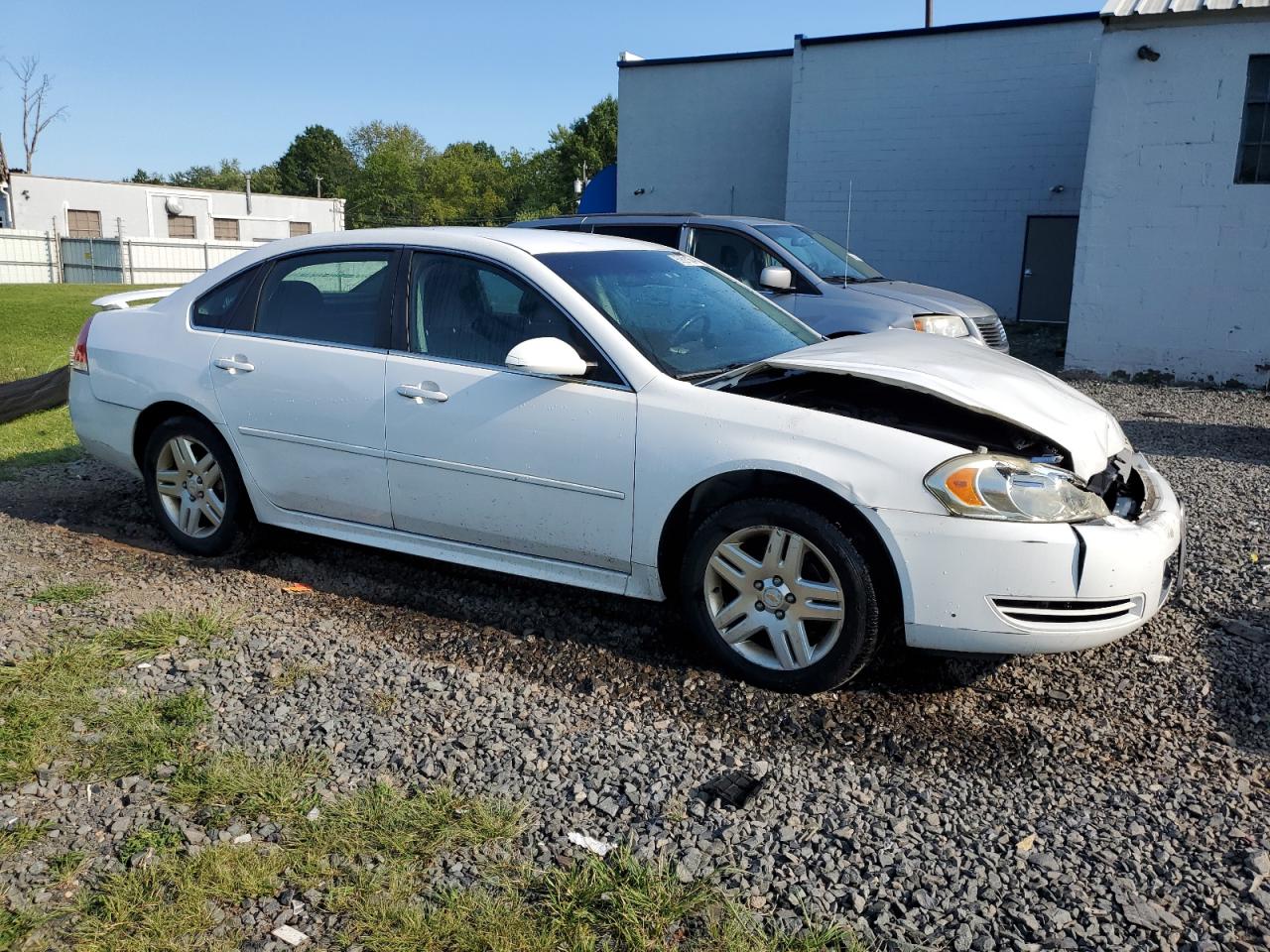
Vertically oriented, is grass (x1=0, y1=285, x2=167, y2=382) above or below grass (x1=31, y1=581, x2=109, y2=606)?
above

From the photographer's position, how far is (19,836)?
2.91m

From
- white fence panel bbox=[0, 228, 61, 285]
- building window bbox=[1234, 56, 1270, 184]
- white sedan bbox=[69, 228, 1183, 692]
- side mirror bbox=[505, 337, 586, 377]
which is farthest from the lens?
white fence panel bbox=[0, 228, 61, 285]

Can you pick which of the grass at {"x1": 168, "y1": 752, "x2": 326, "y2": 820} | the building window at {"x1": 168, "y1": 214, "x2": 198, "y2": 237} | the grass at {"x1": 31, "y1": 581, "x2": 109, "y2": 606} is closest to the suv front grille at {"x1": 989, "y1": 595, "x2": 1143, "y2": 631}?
the grass at {"x1": 168, "y1": 752, "x2": 326, "y2": 820}

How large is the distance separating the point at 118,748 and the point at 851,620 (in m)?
2.45

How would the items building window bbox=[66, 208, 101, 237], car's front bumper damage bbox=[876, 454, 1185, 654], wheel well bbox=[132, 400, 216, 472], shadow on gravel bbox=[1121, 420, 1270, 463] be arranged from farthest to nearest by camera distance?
building window bbox=[66, 208, 101, 237] < shadow on gravel bbox=[1121, 420, 1270, 463] < wheel well bbox=[132, 400, 216, 472] < car's front bumper damage bbox=[876, 454, 1185, 654]

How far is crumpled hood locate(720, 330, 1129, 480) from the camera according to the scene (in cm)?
383

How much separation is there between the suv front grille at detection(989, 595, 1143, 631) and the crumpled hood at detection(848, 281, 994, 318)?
579 centimetres

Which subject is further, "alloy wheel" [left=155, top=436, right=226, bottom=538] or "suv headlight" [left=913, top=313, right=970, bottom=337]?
"suv headlight" [left=913, top=313, right=970, bottom=337]

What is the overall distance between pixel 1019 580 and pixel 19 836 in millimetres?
3082

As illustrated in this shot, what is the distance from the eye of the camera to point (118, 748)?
3.39 metres

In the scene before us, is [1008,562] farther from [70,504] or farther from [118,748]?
[70,504]

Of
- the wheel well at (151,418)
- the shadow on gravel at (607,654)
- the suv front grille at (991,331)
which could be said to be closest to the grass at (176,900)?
the shadow on gravel at (607,654)

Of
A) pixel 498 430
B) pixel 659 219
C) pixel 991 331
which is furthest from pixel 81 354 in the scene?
pixel 991 331

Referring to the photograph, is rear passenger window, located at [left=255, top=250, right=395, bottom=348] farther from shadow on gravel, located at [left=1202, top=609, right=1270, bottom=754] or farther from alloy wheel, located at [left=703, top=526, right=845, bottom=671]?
shadow on gravel, located at [left=1202, top=609, right=1270, bottom=754]
